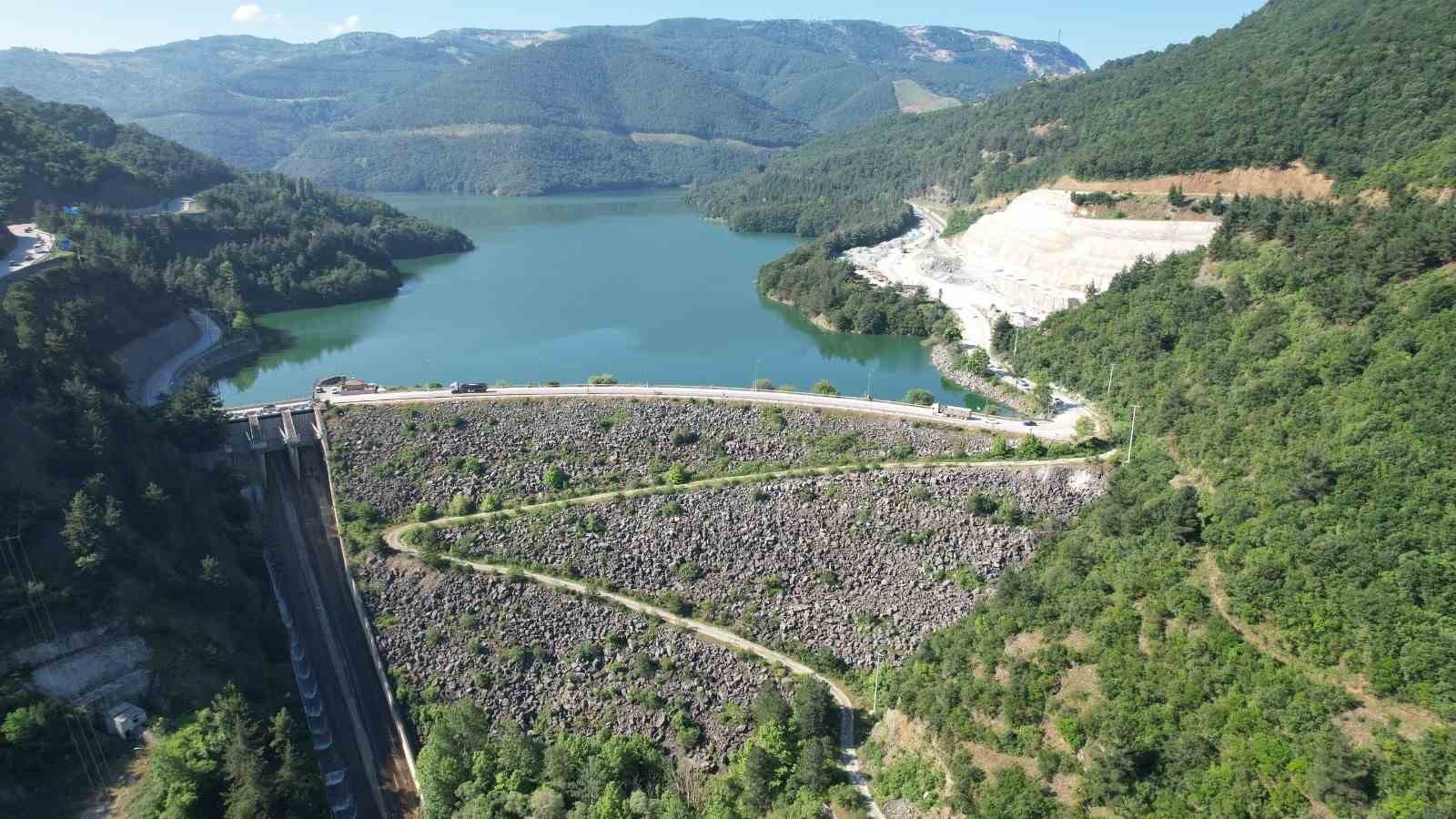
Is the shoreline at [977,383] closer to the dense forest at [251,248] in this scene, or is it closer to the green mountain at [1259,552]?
the green mountain at [1259,552]

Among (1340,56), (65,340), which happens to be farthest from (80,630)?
(1340,56)

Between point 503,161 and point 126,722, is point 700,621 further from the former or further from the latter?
point 503,161

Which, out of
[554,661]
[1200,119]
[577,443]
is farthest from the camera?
[1200,119]

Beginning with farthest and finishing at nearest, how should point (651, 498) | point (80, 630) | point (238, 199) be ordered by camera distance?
point (238, 199) → point (651, 498) → point (80, 630)

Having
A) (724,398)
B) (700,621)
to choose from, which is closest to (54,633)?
(700,621)

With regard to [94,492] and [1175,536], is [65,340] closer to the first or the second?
[94,492]

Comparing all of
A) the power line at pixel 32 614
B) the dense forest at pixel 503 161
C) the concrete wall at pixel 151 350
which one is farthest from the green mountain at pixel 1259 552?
the dense forest at pixel 503 161

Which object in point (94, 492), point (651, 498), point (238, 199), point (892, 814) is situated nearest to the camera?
point (892, 814)
